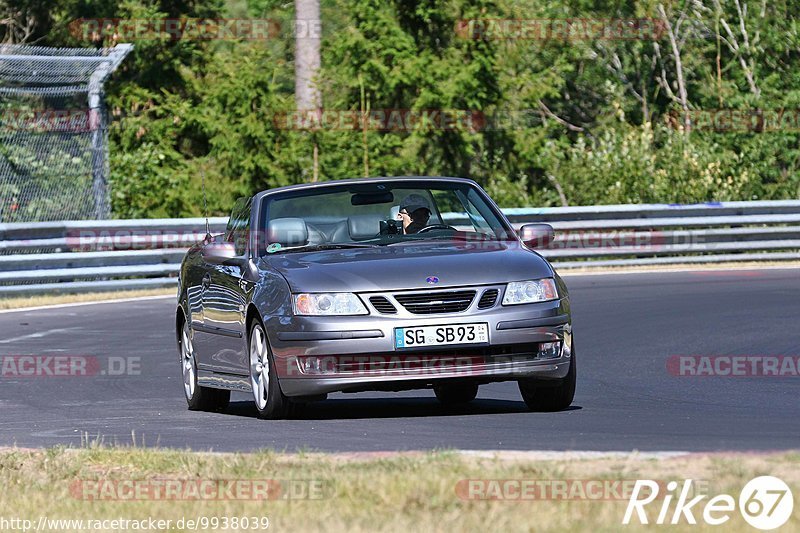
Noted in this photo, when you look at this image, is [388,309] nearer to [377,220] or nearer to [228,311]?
[377,220]

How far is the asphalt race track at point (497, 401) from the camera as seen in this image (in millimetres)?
8673

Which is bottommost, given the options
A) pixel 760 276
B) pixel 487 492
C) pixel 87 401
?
pixel 760 276

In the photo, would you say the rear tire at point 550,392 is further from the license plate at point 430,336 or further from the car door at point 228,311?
the car door at point 228,311

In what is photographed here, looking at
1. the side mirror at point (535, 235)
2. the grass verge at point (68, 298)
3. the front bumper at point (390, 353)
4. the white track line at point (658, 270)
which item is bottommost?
the white track line at point (658, 270)

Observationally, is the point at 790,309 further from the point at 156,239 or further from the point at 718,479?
the point at 718,479

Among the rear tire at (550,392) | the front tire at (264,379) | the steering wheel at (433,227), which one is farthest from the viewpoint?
the steering wheel at (433,227)

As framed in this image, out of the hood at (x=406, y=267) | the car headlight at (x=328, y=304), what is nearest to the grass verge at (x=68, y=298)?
the hood at (x=406, y=267)

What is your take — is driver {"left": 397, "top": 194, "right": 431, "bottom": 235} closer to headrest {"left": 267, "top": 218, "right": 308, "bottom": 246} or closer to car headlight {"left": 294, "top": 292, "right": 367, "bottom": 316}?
headrest {"left": 267, "top": 218, "right": 308, "bottom": 246}

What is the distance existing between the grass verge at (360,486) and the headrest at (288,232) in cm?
270

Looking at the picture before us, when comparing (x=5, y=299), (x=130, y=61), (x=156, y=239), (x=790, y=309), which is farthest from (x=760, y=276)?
(x=130, y=61)

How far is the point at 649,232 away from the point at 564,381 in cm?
1597

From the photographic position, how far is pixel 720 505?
237 inches

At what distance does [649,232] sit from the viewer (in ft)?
84.1

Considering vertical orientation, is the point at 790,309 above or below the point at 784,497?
below
